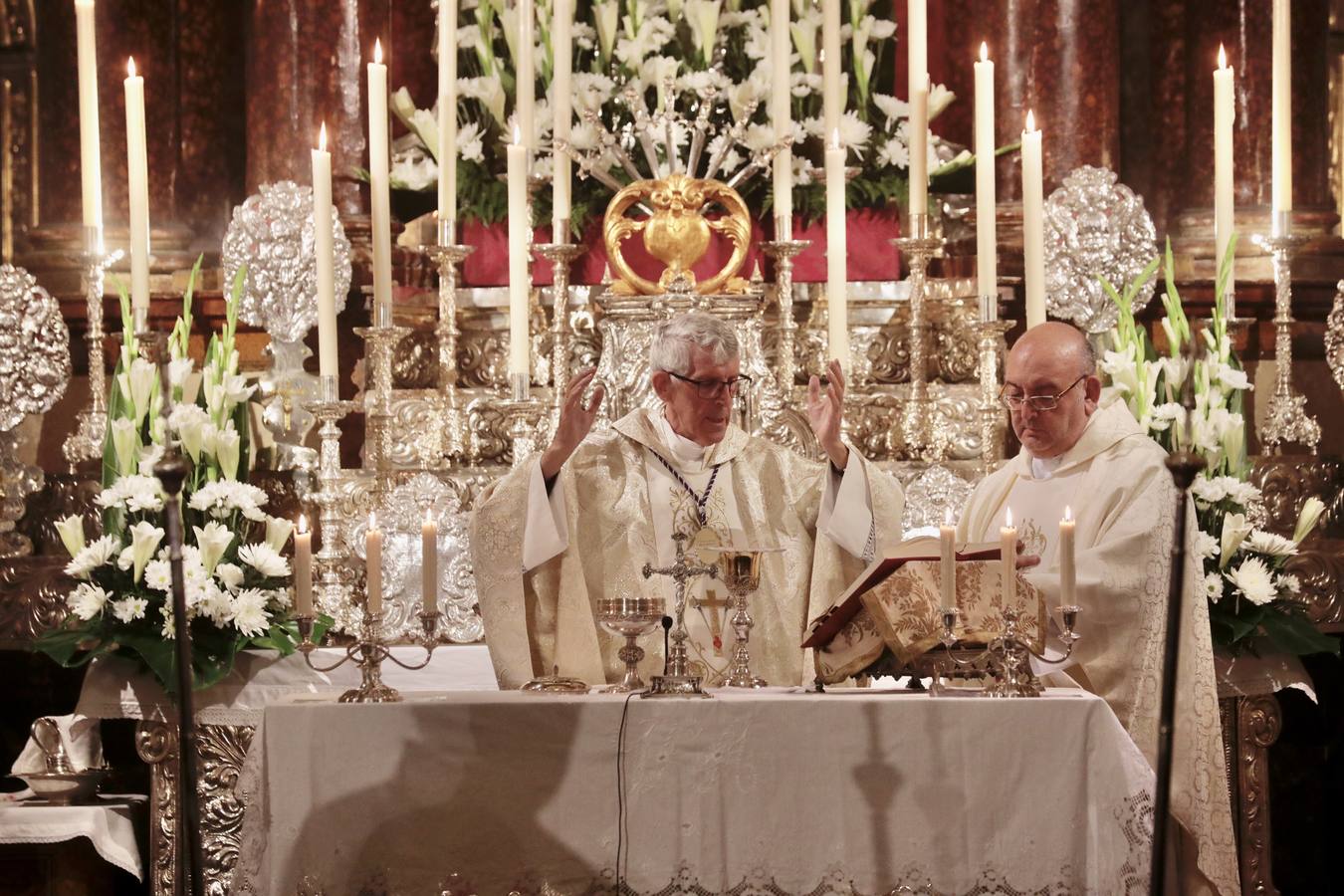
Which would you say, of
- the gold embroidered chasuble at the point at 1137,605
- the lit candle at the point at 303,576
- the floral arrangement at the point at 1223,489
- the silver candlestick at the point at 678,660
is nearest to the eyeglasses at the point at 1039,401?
the gold embroidered chasuble at the point at 1137,605

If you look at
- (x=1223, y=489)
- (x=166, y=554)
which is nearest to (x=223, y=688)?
(x=166, y=554)

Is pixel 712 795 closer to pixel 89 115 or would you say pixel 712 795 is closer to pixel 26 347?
pixel 89 115

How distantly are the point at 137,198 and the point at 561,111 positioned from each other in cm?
130

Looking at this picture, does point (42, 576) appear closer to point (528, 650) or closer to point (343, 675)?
point (343, 675)

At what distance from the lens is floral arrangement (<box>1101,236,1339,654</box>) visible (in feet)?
18.9

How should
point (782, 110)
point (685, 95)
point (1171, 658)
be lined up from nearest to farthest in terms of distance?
point (1171, 658)
point (782, 110)
point (685, 95)

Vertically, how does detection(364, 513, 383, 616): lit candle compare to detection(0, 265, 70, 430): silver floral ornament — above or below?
below

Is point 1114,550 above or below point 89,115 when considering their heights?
below

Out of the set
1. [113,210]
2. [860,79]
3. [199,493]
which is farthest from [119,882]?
[860,79]

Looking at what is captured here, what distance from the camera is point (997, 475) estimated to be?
591 centimetres

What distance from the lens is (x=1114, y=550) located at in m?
5.26

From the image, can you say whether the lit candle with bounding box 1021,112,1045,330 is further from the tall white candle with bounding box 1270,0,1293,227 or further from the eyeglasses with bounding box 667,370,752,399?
the eyeglasses with bounding box 667,370,752,399

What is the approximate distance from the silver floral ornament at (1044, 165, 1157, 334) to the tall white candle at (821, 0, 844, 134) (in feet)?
2.91

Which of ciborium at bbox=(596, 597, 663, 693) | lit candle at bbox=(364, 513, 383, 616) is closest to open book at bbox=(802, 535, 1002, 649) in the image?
ciborium at bbox=(596, 597, 663, 693)
